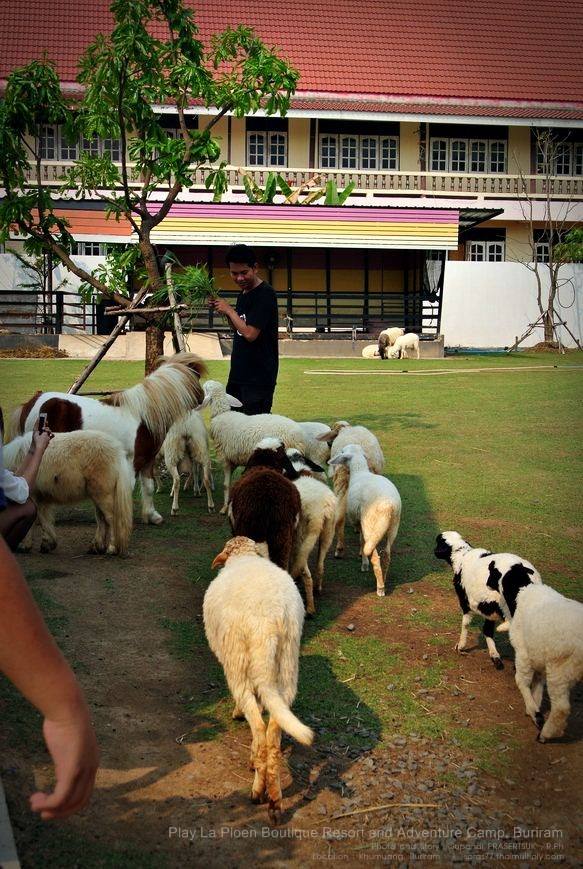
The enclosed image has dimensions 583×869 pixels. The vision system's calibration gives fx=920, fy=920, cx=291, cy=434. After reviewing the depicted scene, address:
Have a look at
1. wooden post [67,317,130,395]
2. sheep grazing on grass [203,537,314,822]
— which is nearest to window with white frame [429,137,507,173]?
wooden post [67,317,130,395]

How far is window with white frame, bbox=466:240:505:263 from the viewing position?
3372 centimetres

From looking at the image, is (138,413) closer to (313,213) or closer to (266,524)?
(266,524)

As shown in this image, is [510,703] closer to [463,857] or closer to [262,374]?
[463,857]

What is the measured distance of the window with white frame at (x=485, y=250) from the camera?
111 ft

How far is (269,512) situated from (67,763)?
375 centimetres

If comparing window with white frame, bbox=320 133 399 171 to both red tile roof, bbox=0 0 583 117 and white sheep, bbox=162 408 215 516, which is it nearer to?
red tile roof, bbox=0 0 583 117

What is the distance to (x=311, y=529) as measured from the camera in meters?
5.78

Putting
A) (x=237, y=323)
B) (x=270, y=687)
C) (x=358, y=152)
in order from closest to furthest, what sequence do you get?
(x=270, y=687) → (x=237, y=323) → (x=358, y=152)

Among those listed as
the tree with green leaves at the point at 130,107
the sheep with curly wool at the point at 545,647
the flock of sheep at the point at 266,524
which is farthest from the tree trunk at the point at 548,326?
the sheep with curly wool at the point at 545,647

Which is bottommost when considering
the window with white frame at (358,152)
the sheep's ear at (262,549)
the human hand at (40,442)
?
the sheep's ear at (262,549)

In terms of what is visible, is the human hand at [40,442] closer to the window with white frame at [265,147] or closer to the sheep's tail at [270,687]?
the sheep's tail at [270,687]

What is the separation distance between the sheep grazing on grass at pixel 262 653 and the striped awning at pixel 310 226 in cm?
2309

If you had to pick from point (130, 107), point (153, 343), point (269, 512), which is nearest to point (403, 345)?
point (153, 343)

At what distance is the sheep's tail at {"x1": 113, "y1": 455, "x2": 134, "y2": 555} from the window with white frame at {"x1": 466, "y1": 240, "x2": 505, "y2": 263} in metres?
28.8
